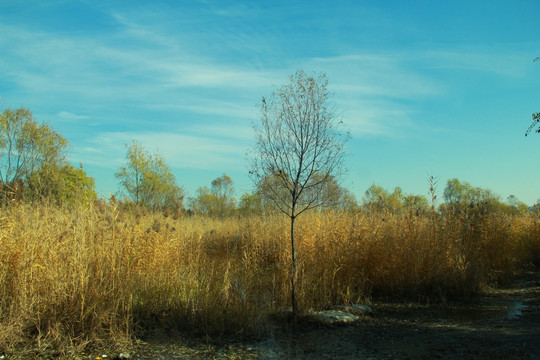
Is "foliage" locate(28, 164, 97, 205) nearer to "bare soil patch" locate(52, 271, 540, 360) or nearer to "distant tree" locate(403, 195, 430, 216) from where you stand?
"distant tree" locate(403, 195, 430, 216)

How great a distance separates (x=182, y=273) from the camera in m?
7.05

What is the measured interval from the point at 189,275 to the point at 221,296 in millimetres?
672

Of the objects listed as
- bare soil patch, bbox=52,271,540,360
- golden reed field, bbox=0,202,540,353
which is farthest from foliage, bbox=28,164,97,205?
bare soil patch, bbox=52,271,540,360

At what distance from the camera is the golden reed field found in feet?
17.5

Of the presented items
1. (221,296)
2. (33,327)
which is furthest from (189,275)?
(33,327)

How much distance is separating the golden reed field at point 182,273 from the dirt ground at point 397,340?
45cm

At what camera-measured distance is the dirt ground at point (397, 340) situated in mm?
4875

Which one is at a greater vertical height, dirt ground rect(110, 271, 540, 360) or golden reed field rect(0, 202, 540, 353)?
golden reed field rect(0, 202, 540, 353)

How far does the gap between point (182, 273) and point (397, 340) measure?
3752 mm

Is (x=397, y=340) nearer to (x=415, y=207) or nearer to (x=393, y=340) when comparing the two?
(x=393, y=340)

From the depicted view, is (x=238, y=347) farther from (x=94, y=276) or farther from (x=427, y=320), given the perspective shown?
(x=427, y=320)

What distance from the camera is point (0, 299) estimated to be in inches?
222

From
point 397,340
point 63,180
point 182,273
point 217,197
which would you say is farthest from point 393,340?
point 217,197

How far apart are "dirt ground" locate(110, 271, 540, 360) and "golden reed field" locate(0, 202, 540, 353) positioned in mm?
450
